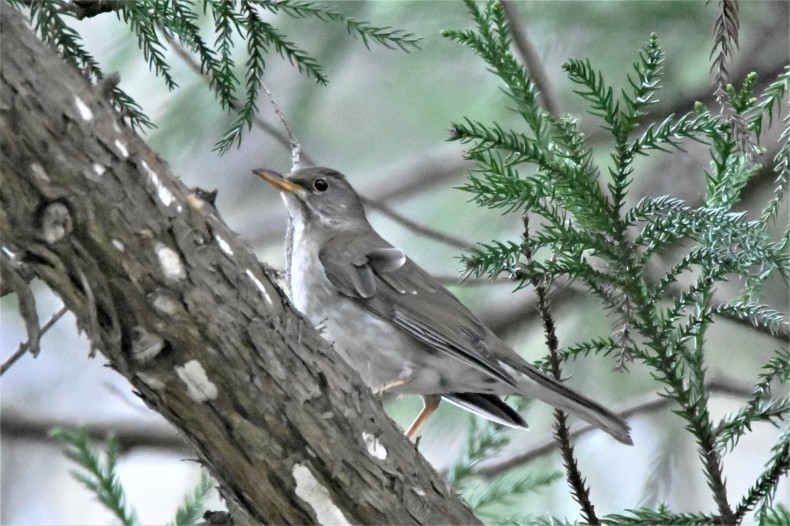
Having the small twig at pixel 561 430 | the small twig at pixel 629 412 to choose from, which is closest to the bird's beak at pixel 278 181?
the small twig at pixel 629 412

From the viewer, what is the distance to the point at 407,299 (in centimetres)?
441

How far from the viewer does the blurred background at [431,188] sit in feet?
18.1

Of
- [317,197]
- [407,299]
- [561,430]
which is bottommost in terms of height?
[561,430]

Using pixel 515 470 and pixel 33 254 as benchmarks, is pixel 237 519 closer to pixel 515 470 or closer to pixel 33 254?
pixel 33 254

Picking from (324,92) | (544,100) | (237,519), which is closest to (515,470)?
(544,100)

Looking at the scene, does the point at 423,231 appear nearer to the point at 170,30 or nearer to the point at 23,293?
the point at 170,30

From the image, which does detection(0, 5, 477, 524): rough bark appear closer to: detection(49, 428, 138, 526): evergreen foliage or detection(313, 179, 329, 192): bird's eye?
detection(49, 428, 138, 526): evergreen foliage

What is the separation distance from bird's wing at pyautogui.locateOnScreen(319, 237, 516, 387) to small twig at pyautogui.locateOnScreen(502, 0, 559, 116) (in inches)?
43.5

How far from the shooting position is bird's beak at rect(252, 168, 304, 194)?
467cm

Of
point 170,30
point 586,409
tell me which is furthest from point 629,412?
point 170,30

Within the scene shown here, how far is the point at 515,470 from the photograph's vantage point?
5.11 meters

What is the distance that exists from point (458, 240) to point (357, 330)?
109 cm

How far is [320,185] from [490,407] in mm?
1614

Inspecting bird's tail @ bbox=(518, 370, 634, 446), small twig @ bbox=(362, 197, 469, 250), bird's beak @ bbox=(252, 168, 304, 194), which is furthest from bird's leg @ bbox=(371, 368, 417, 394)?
bird's beak @ bbox=(252, 168, 304, 194)
